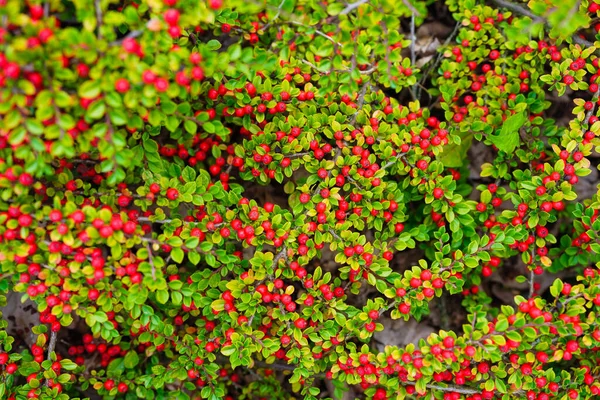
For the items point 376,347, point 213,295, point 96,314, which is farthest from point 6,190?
point 376,347

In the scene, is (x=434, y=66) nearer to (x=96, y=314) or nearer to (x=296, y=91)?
(x=296, y=91)

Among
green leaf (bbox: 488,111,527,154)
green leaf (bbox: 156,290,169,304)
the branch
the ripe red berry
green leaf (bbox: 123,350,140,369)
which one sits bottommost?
green leaf (bbox: 123,350,140,369)

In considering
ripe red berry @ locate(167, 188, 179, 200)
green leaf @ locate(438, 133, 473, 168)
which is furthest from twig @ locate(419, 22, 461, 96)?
ripe red berry @ locate(167, 188, 179, 200)

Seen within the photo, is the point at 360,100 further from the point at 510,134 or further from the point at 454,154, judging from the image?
the point at 510,134

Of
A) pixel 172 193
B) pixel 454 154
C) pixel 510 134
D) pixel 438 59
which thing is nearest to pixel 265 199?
pixel 172 193

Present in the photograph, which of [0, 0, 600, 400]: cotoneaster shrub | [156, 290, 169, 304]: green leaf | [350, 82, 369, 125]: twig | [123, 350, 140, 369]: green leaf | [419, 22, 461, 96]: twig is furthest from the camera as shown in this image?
[419, 22, 461, 96]: twig

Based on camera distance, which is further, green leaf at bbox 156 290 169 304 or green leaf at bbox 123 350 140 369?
green leaf at bbox 123 350 140 369

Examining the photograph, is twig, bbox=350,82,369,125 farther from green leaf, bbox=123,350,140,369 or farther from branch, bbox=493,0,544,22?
green leaf, bbox=123,350,140,369

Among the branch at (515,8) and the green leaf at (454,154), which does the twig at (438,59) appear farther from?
the green leaf at (454,154)
